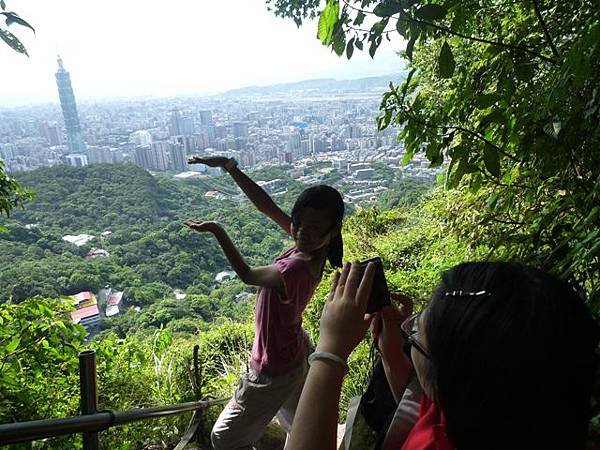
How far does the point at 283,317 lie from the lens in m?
1.70

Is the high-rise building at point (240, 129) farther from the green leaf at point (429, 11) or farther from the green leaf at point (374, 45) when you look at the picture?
the green leaf at point (429, 11)

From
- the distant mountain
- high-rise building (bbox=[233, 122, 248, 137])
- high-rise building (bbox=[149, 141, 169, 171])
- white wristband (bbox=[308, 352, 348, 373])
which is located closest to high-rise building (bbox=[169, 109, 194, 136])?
high-rise building (bbox=[149, 141, 169, 171])

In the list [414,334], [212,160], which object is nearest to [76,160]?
[212,160]

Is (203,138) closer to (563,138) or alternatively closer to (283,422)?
(283,422)

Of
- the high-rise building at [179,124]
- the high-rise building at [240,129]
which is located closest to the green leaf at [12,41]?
the high-rise building at [240,129]

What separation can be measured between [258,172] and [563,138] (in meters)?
6.84

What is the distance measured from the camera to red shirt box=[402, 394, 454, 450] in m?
0.67

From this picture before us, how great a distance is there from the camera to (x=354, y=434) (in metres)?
0.95

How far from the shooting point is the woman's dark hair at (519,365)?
54 centimetres

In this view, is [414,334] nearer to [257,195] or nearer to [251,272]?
[251,272]

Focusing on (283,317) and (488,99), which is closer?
(488,99)

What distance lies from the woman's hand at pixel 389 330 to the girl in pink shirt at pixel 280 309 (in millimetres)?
651

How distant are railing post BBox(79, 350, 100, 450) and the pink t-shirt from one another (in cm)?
70

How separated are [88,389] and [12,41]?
80cm
